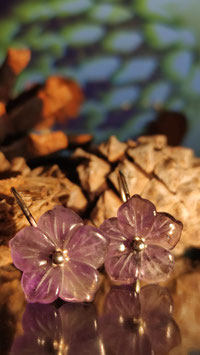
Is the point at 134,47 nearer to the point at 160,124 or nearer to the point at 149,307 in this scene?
the point at 160,124

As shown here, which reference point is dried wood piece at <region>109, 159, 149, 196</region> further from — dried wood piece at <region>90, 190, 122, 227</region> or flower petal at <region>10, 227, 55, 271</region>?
flower petal at <region>10, 227, 55, 271</region>

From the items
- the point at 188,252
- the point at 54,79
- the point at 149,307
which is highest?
the point at 54,79

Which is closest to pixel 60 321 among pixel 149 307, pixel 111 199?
pixel 149 307

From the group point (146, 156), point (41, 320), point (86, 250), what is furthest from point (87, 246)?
point (146, 156)

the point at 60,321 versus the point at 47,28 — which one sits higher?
the point at 47,28

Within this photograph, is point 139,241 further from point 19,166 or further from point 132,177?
point 19,166

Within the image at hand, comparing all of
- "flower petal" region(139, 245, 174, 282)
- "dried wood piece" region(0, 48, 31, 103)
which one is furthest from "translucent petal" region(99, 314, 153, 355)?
"dried wood piece" region(0, 48, 31, 103)

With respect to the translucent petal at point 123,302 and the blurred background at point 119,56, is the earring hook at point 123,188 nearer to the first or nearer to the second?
the translucent petal at point 123,302
